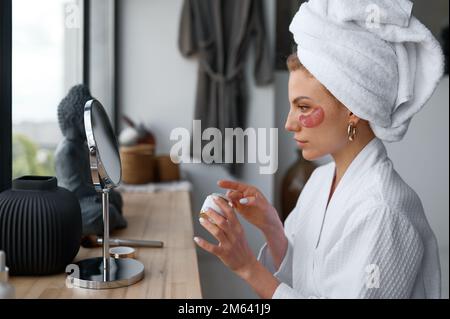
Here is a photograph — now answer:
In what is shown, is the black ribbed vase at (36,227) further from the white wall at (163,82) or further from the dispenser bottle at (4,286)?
the white wall at (163,82)

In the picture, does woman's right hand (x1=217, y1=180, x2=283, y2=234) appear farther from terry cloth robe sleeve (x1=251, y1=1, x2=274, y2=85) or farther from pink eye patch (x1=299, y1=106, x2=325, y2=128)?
terry cloth robe sleeve (x1=251, y1=1, x2=274, y2=85)

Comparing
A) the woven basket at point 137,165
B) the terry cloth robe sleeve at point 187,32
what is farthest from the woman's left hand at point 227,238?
the terry cloth robe sleeve at point 187,32

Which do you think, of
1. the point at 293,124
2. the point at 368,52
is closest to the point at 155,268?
the point at 293,124

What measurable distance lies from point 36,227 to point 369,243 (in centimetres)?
39

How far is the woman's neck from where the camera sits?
0.67m

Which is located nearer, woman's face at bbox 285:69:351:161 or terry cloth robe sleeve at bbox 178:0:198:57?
woman's face at bbox 285:69:351:161

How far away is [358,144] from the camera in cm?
67

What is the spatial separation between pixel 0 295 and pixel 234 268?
0.25 meters

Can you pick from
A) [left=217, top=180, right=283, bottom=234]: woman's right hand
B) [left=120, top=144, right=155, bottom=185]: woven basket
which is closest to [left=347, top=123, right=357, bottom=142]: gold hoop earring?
[left=217, top=180, right=283, bottom=234]: woman's right hand

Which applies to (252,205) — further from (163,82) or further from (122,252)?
(163,82)

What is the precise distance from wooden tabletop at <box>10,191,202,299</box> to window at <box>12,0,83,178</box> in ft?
0.54

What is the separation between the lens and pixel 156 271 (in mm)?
758

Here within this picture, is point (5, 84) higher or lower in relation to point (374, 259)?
higher

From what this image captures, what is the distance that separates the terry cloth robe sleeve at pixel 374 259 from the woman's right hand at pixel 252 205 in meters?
0.12
